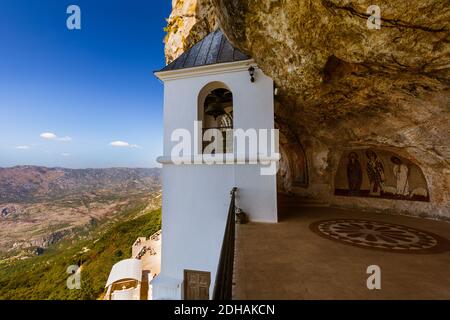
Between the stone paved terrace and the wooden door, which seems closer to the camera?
the stone paved terrace

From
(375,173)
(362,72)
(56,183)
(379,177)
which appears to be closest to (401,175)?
(379,177)

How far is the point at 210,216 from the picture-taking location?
6176mm

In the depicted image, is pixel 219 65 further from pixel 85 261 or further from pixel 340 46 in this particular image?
pixel 85 261

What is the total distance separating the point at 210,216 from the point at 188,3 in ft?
51.7

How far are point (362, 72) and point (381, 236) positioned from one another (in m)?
3.86

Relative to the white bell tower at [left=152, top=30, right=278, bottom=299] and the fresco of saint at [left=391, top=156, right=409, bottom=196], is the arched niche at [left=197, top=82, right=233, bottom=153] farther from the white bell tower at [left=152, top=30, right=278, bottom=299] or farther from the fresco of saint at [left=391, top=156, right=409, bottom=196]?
the fresco of saint at [left=391, top=156, right=409, bottom=196]

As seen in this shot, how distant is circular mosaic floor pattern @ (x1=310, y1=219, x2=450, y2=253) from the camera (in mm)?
4145

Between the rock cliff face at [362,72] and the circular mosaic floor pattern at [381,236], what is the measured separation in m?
2.32

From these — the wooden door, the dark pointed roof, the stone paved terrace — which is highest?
the dark pointed roof

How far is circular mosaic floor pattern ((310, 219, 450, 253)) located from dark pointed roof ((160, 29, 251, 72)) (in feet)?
17.5

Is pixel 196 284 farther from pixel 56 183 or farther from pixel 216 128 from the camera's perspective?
pixel 56 183

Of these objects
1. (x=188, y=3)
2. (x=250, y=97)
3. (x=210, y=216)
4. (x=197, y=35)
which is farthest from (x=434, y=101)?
(x=188, y=3)

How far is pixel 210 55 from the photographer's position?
6988mm

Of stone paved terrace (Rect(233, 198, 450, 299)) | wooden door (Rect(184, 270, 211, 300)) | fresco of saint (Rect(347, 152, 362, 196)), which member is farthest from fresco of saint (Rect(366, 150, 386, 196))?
wooden door (Rect(184, 270, 211, 300))
